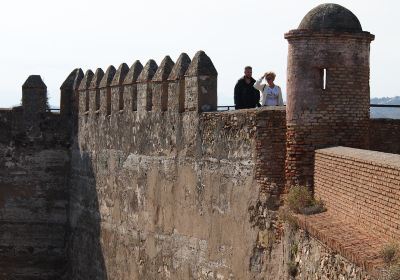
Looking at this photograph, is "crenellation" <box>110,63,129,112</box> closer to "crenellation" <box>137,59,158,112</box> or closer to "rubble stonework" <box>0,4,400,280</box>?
"rubble stonework" <box>0,4,400,280</box>

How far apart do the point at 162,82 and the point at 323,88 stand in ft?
14.5

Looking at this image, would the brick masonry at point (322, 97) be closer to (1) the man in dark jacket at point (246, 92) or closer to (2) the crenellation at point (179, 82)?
(1) the man in dark jacket at point (246, 92)

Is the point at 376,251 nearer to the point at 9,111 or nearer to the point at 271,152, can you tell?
the point at 271,152

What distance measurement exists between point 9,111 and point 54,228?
9.95 ft

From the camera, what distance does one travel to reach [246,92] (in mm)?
12023

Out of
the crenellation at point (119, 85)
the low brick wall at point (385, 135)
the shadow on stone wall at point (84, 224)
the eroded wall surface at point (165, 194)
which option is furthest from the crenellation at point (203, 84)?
the shadow on stone wall at point (84, 224)

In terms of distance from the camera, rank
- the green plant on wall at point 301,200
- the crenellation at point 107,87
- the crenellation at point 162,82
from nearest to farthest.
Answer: the green plant on wall at point 301,200, the crenellation at point 162,82, the crenellation at point 107,87

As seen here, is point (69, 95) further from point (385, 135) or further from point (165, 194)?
point (385, 135)

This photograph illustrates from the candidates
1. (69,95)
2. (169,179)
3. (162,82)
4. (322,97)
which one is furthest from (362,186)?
(69,95)

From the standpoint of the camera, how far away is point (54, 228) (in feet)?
62.5

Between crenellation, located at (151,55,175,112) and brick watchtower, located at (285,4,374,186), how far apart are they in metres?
4.16

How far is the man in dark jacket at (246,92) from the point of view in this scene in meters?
12.0

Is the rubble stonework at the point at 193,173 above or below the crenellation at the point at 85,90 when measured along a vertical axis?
below

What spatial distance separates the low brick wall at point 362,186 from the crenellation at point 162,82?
4.75 m
